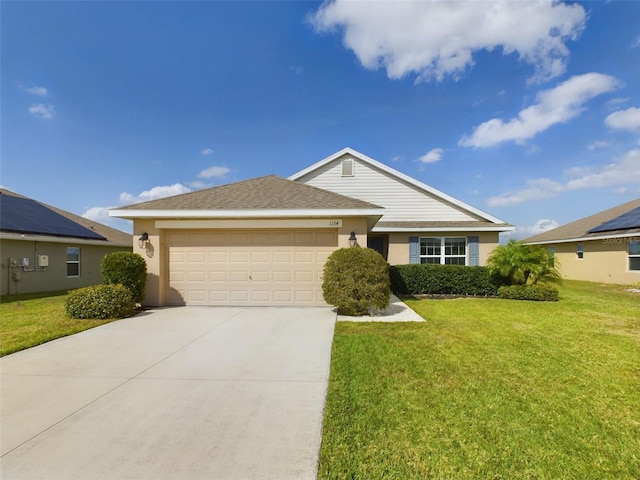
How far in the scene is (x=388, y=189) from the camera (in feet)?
49.9

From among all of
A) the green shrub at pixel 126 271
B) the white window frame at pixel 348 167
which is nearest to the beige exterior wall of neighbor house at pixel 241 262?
the green shrub at pixel 126 271

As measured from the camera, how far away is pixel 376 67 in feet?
43.8

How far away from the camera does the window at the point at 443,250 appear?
1377cm

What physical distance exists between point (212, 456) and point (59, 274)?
1694 cm

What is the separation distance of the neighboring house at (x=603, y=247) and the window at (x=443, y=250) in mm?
4535

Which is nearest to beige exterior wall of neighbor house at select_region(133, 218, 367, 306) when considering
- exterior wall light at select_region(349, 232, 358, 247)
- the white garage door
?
the white garage door

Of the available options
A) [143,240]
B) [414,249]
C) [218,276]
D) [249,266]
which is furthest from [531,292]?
[143,240]

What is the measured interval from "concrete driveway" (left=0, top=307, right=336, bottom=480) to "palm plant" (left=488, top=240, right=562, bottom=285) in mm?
8617

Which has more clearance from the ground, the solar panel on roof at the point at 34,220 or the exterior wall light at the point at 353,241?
the solar panel on roof at the point at 34,220

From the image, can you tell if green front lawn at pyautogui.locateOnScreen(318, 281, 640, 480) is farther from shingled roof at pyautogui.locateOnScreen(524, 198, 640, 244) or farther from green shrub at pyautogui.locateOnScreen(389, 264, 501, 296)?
shingled roof at pyautogui.locateOnScreen(524, 198, 640, 244)

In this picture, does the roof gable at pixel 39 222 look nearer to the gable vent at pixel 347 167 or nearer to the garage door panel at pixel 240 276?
the garage door panel at pixel 240 276

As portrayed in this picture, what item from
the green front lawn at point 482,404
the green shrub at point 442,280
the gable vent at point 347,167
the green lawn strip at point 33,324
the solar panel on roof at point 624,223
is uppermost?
the gable vent at point 347,167

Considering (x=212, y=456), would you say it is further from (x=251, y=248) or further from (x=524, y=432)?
(x=251, y=248)

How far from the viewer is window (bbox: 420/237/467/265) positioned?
1377cm
